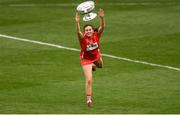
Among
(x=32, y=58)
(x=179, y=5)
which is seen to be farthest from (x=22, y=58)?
(x=179, y=5)

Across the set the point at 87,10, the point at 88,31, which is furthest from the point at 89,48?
the point at 87,10

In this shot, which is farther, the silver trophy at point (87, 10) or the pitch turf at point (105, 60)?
the pitch turf at point (105, 60)

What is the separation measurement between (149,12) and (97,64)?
46.8 ft

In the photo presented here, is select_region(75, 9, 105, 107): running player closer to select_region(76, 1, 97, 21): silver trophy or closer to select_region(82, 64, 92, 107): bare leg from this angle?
select_region(82, 64, 92, 107): bare leg

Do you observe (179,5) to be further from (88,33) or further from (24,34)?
Result: (88,33)

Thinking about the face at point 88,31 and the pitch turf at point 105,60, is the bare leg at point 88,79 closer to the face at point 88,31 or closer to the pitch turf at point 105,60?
the pitch turf at point 105,60

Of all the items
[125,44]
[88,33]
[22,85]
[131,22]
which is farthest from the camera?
[131,22]

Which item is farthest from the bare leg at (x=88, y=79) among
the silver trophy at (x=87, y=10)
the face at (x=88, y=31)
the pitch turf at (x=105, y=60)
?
the silver trophy at (x=87, y=10)

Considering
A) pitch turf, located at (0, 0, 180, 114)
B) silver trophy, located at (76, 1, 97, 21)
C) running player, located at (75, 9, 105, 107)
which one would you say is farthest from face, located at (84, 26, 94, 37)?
pitch turf, located at (0, 0, 180, 114)

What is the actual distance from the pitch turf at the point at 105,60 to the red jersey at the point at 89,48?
47.9 inches

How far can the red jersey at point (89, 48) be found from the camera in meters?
19.2

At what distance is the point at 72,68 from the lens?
24.7 meters

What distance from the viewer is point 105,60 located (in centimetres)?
2588

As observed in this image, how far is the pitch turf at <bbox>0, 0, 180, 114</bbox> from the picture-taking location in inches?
803
